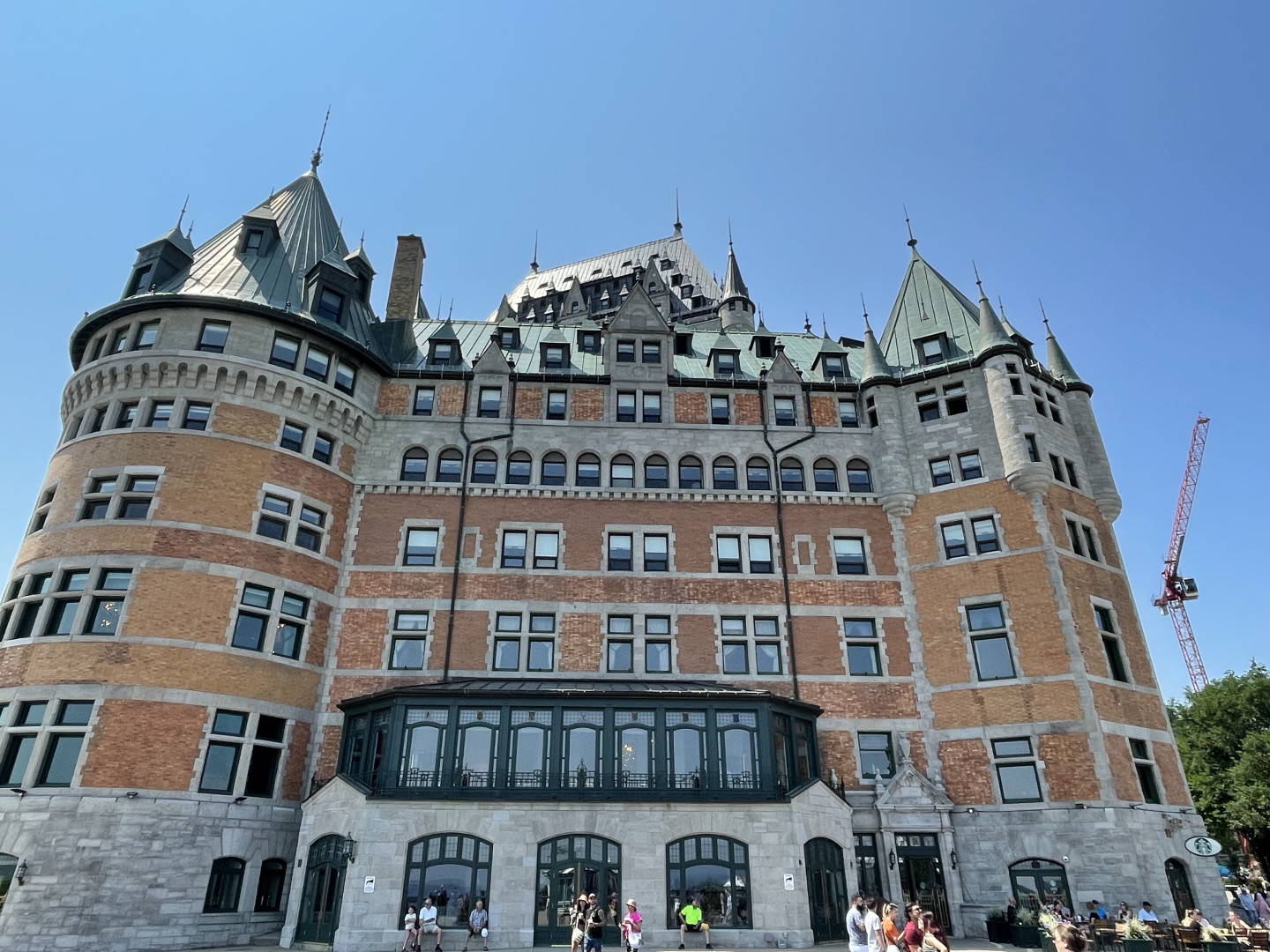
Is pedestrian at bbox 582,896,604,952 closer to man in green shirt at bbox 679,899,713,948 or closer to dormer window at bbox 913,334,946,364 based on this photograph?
man in green shirt at bbox 679,899,713,948

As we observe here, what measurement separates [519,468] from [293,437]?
8.93m

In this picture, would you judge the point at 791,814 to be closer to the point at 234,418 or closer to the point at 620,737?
the point at 620,737

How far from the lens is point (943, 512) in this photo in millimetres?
32719

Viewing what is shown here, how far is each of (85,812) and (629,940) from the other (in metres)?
17.0

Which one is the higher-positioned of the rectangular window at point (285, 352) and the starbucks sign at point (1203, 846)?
the rectangular window at point (285, 352)

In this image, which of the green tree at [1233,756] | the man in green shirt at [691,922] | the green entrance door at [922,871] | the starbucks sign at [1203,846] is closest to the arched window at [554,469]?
the man in green shirt at [691,922]

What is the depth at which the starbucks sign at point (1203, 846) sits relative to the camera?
83.6ft

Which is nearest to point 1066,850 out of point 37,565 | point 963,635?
point 963,635

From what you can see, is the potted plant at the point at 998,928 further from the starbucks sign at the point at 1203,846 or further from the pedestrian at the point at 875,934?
the pedestrian at the point at 875,934

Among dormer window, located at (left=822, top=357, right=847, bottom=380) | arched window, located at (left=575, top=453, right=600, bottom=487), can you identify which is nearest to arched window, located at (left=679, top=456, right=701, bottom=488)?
arched window, located at (left=575, top=453, right=600, bottom=487)

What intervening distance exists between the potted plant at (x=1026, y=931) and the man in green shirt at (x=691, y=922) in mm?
9338

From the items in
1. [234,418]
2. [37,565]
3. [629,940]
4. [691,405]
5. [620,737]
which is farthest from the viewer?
[691,405]

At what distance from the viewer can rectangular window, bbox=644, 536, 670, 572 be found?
32.1m

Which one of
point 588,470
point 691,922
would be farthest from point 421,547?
point 691,922
